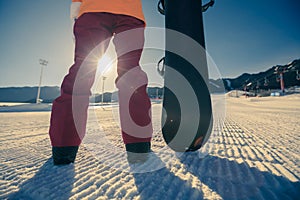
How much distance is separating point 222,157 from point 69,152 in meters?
0.65

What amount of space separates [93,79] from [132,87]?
0.18 meters

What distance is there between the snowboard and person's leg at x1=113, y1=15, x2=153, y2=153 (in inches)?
6.2

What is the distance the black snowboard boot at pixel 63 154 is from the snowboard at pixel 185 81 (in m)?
0.42

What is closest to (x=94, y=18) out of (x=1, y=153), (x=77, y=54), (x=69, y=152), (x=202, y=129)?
(x=77, y=54)

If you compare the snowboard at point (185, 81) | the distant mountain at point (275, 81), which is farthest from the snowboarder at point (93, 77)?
the distant mountain at point (275, 81)

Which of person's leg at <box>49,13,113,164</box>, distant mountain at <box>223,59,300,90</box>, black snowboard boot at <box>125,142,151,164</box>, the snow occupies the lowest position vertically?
the snow

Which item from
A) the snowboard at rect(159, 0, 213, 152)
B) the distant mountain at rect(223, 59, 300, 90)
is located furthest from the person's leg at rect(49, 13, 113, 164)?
the distant mountain at rect(223, 59, 300, 90)

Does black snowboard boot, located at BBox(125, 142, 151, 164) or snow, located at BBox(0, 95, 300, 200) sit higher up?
black snowboard boot, located at BBox(125, 142, 151, 164)

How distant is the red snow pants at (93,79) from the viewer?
621 mm

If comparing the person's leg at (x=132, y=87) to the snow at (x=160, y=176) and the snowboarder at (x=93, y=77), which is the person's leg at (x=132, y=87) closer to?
the snowboarder at (x=93, y=77)

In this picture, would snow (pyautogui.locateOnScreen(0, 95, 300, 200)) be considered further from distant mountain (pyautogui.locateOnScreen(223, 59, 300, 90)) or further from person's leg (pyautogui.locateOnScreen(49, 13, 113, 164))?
distant mountain (pyautogui.locateOnScreen(223, 59, 300, 90))

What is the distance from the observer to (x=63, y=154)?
0.62 meters

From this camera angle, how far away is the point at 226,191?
1.40ft

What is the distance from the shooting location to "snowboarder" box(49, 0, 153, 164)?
2.03 ft
